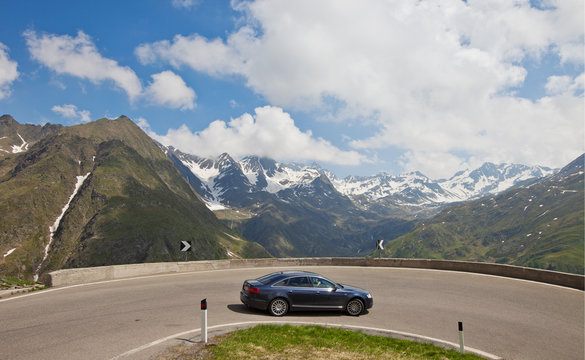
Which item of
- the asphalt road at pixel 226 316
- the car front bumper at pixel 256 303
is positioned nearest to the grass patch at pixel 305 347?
the asphalt road at pixel 226 316

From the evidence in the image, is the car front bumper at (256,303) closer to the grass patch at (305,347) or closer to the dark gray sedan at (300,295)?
the dark gray sedan at (300,295)

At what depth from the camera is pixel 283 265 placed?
98.7ft

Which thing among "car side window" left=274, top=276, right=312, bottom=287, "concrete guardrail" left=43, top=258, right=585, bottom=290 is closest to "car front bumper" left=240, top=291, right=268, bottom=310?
"car side window" left=274, top=276, right=312, bottom=287

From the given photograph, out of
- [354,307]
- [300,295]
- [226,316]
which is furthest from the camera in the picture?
[354,307]

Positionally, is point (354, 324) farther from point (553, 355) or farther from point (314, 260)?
point (314, 260)

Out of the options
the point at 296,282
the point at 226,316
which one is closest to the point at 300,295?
the point at 296,282

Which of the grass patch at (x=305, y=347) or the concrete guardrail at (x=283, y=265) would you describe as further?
the concrete guardrail at (x=283, y=265)

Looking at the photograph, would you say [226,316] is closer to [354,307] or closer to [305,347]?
[305,347]

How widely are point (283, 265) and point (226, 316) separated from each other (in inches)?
680

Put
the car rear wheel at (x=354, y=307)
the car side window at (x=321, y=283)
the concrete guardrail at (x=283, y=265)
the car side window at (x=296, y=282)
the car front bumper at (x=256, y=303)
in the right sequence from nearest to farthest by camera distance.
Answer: the car front bumper at (x=256, y=303)
the car side window at (x=296, y=282)
the car rear wheel at (x=354, y=307)
the car side window at (x=321, y=283)
the concrete guardrail at (x=283, y=265)

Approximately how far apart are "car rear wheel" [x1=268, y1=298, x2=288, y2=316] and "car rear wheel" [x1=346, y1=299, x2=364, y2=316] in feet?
8.44

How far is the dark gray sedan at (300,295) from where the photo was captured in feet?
44.6

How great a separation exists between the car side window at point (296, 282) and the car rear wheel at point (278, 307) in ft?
1.99

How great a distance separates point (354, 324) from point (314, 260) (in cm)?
1849
